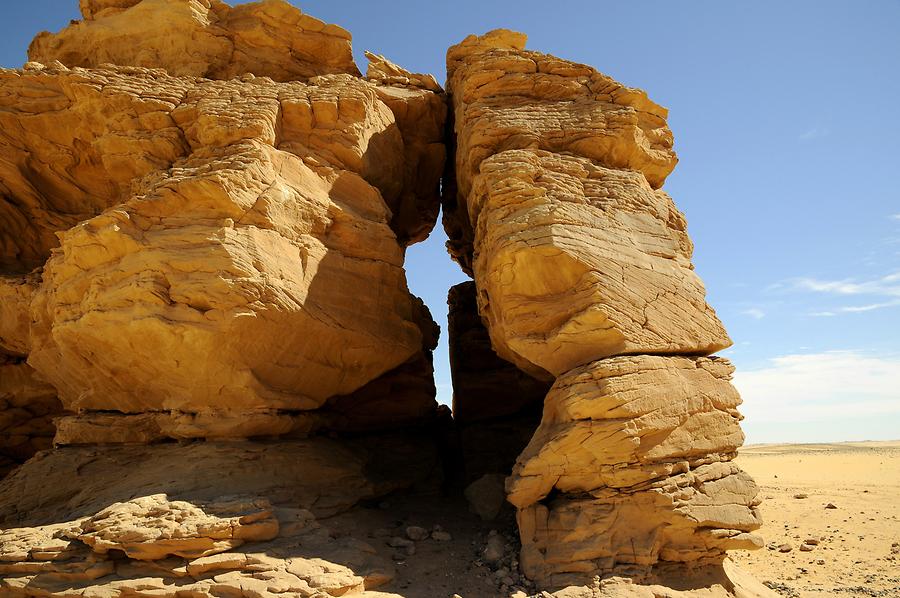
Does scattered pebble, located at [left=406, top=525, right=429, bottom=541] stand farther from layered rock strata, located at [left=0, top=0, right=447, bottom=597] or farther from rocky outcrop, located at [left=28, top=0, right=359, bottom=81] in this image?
rocky outcrop, located at [left=28, top=0, right=359, bottom=81]

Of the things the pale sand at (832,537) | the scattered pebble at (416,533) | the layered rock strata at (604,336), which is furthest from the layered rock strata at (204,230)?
the pale sand at (832,537)

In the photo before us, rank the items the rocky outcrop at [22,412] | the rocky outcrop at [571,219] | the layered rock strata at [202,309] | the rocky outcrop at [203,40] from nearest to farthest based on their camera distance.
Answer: the layered rock strata at [202,309] < the rocky outcrop at [571,219] < the rocky outcrop at [203,40] < the rocky outcrop at [22,412]

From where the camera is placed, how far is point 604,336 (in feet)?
24.6

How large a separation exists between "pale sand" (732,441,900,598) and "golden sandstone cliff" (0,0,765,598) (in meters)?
2.68

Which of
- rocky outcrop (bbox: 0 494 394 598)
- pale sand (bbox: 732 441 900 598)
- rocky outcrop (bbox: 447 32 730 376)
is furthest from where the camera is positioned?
pale sand (bbox: 732 441 900 598)

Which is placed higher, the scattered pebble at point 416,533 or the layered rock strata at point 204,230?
the layered rock strata at point 204,230

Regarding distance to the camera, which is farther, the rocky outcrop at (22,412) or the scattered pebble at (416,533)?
the rocky outcrop at (22,412)

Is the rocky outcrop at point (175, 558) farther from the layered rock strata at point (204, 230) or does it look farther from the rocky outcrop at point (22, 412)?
the rocky outcrop at point (22, 412)

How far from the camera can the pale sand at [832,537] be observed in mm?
8859

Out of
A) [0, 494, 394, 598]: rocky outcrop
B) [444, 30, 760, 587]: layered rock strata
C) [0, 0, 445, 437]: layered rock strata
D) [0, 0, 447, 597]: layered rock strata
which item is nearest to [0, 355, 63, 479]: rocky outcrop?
[0, 0, 447, 597]: layered rock strata

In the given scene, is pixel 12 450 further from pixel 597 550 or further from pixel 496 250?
pixel 597 550

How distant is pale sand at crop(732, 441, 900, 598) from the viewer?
29.1ft

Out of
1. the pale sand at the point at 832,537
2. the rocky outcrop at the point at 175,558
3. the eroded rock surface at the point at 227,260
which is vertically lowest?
the pale sand at the point at 832,537

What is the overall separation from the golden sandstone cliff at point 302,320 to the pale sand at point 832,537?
8.79 ft
